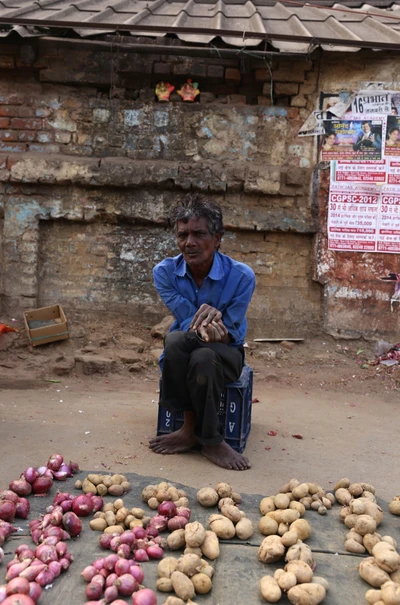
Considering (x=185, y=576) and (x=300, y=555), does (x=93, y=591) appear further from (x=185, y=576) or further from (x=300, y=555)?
(x=300, y=555)

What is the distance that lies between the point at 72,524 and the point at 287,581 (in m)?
0.92

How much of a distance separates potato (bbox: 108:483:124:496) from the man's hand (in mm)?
939

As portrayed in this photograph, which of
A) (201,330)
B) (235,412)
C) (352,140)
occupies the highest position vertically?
(352,140)

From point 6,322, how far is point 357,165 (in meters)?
4.32

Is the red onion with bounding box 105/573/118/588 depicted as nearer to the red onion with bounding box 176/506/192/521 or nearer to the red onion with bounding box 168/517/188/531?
the red onion with bounding box 168/517/188/531

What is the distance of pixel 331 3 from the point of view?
25.5 feet

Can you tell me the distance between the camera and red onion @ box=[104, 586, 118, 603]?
202 centimetres

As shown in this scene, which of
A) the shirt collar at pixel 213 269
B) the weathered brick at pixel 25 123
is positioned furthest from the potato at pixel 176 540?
the weathered brick at pixel 25 123

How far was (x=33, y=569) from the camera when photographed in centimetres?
211

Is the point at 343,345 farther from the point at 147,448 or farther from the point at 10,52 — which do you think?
the point at 10,52

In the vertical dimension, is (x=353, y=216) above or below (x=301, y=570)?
above

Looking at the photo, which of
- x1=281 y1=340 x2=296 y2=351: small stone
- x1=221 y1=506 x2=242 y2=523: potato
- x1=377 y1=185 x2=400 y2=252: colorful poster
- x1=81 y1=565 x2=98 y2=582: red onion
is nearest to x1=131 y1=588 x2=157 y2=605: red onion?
x1=81 y1=565 x2=98 y2=582: red onion

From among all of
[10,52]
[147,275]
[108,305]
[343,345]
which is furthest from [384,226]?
[10,52]

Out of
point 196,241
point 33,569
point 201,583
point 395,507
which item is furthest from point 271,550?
point 196,241
